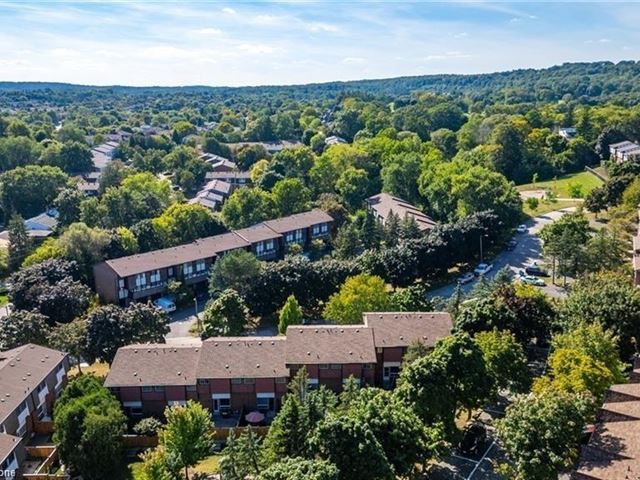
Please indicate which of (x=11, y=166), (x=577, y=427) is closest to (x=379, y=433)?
(x=577, y=427)

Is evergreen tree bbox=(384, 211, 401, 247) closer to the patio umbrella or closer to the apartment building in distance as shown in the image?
the patio umbrella

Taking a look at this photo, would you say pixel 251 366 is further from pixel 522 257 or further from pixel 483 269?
pixel 522 257

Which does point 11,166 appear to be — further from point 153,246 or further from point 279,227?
point 279,227

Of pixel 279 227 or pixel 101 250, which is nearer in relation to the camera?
pixel 101 250

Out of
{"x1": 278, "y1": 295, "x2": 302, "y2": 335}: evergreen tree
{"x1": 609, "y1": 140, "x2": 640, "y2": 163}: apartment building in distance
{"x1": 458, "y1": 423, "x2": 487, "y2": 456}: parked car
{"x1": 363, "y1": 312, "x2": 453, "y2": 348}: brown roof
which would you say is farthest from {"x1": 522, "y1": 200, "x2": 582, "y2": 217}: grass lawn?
{"x1": 458, "y1": 423, "x2": 487, "y2": 456}: parked car

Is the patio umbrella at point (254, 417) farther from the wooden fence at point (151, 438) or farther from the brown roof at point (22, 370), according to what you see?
the brown roof at point (22, 370)

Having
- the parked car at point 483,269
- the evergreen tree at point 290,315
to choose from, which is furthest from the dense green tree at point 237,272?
the parked car at point 483,269

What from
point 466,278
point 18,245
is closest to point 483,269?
point 466,278
